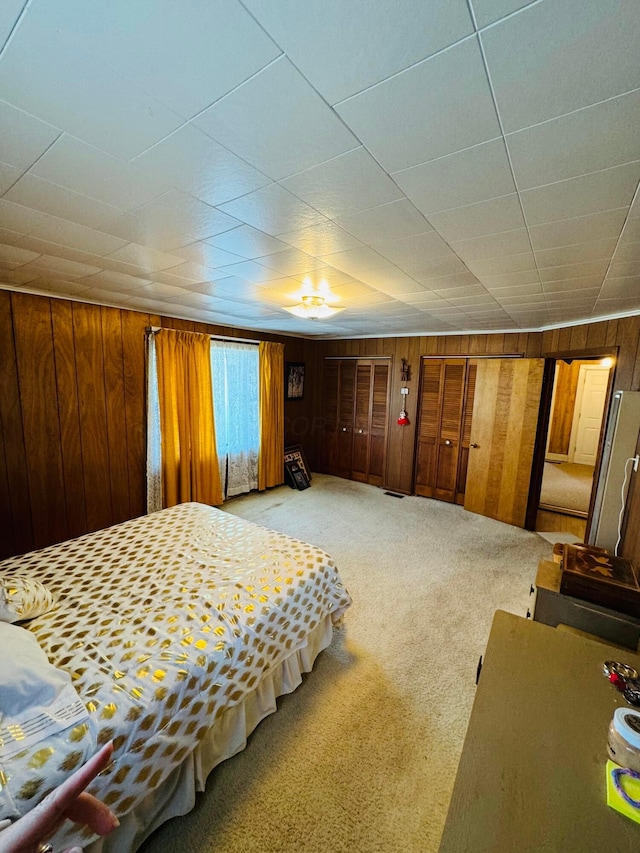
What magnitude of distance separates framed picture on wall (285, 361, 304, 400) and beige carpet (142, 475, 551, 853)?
2673mm

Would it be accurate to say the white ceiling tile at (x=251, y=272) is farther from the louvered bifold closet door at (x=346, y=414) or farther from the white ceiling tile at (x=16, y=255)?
the louvered bifold closet door at (x=346, y=414)

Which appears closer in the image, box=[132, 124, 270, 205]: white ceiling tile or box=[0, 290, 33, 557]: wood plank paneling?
box=[132, 124, 270, 205]: white ceiling tile

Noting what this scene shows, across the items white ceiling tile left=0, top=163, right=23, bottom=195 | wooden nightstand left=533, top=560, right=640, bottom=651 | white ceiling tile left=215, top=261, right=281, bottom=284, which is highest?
white ceiling tile left=215, top=261, right=281, bottom=284

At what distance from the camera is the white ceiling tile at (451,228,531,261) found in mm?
1567

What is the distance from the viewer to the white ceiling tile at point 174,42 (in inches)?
25.0

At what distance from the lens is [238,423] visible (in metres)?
4.73

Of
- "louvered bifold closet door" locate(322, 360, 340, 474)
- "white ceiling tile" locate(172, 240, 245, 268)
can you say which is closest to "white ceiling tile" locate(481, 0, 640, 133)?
"white ceiling tile" locate(172, 240, 245, 268)

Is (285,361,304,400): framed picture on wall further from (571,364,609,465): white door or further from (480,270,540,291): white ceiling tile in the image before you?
(571,364,609,465): white door

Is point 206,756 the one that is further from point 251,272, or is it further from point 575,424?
point 575,424

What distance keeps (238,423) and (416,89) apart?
165 inches

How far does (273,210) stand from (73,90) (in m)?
0.69

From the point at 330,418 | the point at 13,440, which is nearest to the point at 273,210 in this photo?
the point at 13,440

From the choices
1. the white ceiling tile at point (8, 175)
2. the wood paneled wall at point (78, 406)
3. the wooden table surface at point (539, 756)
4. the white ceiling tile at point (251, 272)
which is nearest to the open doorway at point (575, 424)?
the wood paneled wall at point (78, 406)

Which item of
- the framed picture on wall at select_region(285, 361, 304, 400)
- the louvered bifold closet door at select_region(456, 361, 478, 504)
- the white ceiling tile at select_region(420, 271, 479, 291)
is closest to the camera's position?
the white ceiling tile at select_region(420, 271, 479, 291)
